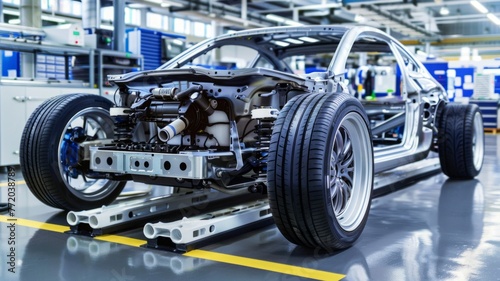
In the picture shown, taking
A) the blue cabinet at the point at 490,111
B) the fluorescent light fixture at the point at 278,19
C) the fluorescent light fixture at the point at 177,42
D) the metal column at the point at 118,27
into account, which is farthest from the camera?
the fluorescent light fixture at the point at 278,19

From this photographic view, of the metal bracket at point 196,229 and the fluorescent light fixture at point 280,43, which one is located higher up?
the fluorescent light fixture at point 280,43

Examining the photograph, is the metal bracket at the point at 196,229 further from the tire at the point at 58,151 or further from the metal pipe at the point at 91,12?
the metal pipe at the point at 91,12

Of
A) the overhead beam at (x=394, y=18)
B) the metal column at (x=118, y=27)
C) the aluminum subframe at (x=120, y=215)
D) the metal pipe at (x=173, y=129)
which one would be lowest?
the aluminum subframe at (x=120, y=215)

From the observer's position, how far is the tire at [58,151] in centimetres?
400

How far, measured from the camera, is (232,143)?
12.0ft

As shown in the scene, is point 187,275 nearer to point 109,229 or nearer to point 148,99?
point 109,229

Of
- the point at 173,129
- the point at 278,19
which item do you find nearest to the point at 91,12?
the point at 173,129

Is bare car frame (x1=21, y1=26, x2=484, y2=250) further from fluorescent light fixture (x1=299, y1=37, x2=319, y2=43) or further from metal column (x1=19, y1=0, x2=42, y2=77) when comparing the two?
metal column (x1=19, y1=0, x2=42, y2=77)

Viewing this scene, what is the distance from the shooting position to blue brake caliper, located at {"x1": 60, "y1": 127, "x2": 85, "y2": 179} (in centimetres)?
422

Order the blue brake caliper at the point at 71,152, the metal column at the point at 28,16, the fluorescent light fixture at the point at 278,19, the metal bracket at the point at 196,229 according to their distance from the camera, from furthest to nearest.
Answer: the fluorescent light fixture at the point at 278,19 → the metal column at the point at 28,16 → the blue brake caliper at the point at 71,152 → the metal bracket at the point at 196,229

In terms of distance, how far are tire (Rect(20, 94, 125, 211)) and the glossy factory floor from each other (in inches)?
8.7

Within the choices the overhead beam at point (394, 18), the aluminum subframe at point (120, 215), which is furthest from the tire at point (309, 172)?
the overhead beam at point (394, 18)

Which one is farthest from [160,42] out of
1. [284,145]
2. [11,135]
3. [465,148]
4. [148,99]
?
[284,145]

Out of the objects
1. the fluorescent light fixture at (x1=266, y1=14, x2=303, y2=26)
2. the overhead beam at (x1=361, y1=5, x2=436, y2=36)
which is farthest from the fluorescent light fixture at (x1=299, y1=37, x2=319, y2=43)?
the fluorescent light fixture at (x1=266, y1=14, x2=303, y2=26)
